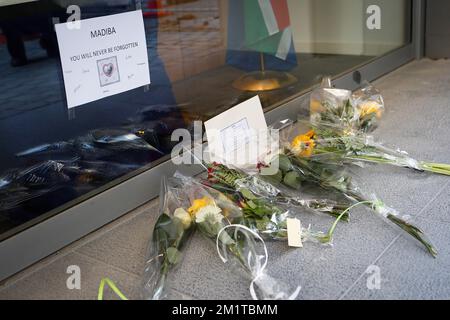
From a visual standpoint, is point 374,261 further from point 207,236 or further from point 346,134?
point 346,134

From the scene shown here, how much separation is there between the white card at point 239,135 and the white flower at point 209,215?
41 cm

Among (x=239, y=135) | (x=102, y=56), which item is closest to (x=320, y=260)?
(x=239, y=135)

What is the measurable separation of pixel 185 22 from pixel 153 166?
617 mm

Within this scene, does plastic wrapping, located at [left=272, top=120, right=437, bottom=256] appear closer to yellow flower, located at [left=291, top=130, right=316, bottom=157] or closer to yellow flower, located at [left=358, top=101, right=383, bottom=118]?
yellow flower, located at [left=291, top=130, right=316, bottom=157]

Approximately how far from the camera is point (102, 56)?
1663mm

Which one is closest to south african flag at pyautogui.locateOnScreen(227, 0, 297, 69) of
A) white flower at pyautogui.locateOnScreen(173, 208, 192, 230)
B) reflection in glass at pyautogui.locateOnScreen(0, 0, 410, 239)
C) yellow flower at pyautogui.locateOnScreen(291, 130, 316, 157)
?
reflection in glass at pyautogui.locateOnScreen(0, 0, 410, 239)

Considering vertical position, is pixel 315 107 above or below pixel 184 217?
above

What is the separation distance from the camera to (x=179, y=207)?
1.59m

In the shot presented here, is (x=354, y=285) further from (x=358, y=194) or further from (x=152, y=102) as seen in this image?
(x=152, y=102)

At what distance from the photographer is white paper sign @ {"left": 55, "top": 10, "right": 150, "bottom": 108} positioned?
1585mm

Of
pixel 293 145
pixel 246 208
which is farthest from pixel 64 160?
pixel 293 145

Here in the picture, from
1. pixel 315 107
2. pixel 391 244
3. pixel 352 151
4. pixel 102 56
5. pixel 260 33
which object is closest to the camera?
pixel 391 244

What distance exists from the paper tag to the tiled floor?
0.06 ft

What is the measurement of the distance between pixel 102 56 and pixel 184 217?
0.56 m
